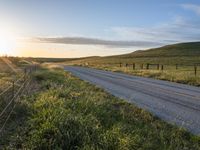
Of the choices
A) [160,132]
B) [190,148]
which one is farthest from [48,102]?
[190,148]

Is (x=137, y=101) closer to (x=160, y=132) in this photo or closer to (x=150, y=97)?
(x=150, y=97)

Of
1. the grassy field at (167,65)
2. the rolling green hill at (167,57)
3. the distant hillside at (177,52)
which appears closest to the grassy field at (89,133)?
the grassy field at (167,65)

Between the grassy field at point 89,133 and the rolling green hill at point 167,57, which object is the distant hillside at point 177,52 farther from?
the grassy field at point 89,133

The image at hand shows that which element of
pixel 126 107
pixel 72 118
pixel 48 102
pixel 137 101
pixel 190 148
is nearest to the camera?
pixel 190 148

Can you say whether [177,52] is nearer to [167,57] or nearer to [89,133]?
[167,57]

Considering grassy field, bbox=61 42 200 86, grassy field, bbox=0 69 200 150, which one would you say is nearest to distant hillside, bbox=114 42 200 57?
grassy field, bbox=61 42 200 86

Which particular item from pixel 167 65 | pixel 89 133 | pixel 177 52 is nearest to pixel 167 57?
pixel 177 52

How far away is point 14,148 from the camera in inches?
328

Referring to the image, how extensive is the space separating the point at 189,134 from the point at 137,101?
681cm

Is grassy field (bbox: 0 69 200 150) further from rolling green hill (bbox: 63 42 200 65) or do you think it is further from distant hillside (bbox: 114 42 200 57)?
distant hillside (bbox: 114 42 200 57)

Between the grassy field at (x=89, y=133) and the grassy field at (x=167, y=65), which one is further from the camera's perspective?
the grassy field at (x=167, y=65)

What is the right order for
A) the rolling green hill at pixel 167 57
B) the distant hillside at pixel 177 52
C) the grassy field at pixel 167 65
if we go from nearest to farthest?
the grassy field at pixel 167 65 < the rolling green hill at pixel 167 57 < the distant hillside at pixel 177 52

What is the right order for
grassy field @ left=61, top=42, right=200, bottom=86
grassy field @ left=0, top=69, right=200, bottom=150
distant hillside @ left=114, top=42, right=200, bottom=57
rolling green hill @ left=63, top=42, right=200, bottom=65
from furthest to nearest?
distant hillside @ left=114, top=42, right=200, bottom=57 < rolling green hill @ left=63, top=42, right=200, bottom=65 < grassy field @ left=61, top=42, right=200, bottom=86 < grassy field @ left=0, top=69, right=200, bottom=150

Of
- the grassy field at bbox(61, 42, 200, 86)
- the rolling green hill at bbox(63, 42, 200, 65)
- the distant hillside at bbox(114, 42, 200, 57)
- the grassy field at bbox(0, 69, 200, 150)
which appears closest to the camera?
the grassy field at bbox(0, 69, 200, 150)
